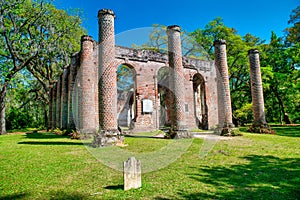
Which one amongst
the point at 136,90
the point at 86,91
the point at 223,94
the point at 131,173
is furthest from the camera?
the point at 136,90

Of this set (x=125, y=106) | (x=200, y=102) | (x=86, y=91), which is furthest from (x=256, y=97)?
(x=125, y=106)

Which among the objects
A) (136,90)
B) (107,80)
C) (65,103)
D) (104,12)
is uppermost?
(104,12)

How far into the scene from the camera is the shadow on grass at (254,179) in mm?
3682

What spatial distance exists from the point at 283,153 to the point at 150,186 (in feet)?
17.1

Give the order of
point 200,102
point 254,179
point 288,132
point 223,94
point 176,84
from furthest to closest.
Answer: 1. point 200,102
2. point 288,132
3. point 223,94
4. point 176,84
5. point 254,179

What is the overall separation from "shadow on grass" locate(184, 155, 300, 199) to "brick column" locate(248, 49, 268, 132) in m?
8.33

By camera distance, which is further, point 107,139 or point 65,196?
point 107,139

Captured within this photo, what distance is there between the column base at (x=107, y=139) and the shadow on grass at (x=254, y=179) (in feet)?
14.0

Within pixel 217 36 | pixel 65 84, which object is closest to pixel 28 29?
pixel 65 84

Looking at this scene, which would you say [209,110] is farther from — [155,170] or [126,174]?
[126,174]

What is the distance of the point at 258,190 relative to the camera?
154 inches

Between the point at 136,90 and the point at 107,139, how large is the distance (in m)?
9.67

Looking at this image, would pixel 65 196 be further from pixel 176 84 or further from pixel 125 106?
pixel 125 106

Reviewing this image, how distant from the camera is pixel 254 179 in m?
A: 4.49
